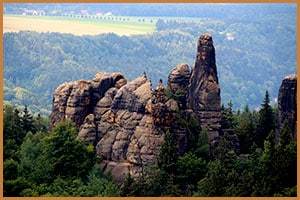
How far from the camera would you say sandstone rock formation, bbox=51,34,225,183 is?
43.3m

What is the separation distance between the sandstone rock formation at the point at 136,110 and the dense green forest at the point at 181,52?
1488cm

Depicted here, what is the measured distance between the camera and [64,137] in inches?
1725

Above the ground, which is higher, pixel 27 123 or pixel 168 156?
pixel 27 123

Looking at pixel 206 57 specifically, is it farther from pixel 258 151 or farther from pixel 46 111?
pixel 46 111

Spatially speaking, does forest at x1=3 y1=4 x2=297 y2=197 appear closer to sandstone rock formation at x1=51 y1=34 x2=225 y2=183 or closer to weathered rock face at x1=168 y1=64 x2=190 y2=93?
sandstone rock formation at x1=51 y1=34 x2=225 y2=183

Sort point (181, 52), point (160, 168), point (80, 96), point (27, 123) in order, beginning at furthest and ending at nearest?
point (181, 52) < point (27, 123) < point (80, 96) < point (160, 168)

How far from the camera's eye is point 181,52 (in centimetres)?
6688

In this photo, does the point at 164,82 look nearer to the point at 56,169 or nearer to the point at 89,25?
the point at 89,25

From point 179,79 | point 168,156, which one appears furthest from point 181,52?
point 168,156

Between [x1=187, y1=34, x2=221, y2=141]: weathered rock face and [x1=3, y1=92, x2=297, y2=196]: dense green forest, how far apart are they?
91cm

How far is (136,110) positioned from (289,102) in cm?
704

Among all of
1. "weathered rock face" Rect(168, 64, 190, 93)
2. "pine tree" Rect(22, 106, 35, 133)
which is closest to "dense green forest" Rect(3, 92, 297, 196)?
"pine tree" Rect(22, 106, 35, 133)

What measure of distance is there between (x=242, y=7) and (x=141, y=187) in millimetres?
30100

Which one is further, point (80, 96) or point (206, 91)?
point (80, 96)
